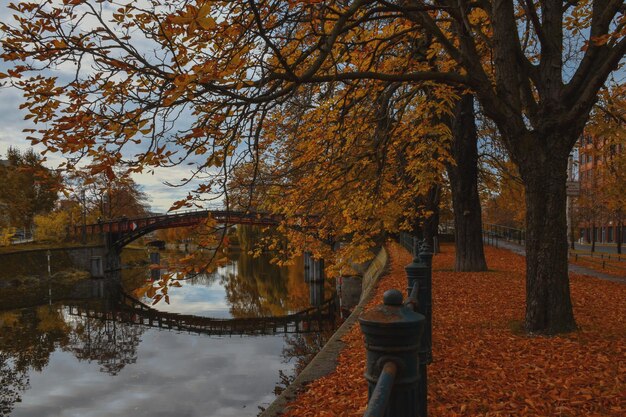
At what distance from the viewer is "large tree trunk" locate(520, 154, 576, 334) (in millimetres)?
7293

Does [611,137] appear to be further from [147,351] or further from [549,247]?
[147,351]

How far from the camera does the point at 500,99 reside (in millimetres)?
7418

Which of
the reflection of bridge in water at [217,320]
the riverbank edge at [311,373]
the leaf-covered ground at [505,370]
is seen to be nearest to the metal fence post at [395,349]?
the leaf-covered ground at [505,370]

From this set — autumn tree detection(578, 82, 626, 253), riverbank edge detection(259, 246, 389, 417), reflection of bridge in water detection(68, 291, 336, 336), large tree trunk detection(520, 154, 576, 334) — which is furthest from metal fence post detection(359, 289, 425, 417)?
reflection of bridge in water detection(68, 291, 336, 336)

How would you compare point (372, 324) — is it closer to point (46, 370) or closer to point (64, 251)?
point (46, 370)

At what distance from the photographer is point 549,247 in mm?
7316

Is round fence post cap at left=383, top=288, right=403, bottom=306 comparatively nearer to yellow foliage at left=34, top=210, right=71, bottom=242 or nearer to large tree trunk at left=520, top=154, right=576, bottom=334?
large tree trunk at left=520, top=154, right=576, bottom=334

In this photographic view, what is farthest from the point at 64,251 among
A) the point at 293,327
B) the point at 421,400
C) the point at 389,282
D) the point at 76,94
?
the point at 421,400

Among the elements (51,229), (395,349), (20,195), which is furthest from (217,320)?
(20,195)

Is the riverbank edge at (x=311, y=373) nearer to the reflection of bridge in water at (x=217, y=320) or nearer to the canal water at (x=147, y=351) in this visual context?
the canal water at (x=147, y=351)

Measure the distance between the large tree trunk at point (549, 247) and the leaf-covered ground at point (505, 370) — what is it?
1.09ft

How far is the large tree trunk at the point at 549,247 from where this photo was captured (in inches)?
287

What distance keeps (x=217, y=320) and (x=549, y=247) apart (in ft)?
67.9

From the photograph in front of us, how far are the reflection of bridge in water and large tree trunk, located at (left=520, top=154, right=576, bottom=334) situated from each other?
50.6 ft
